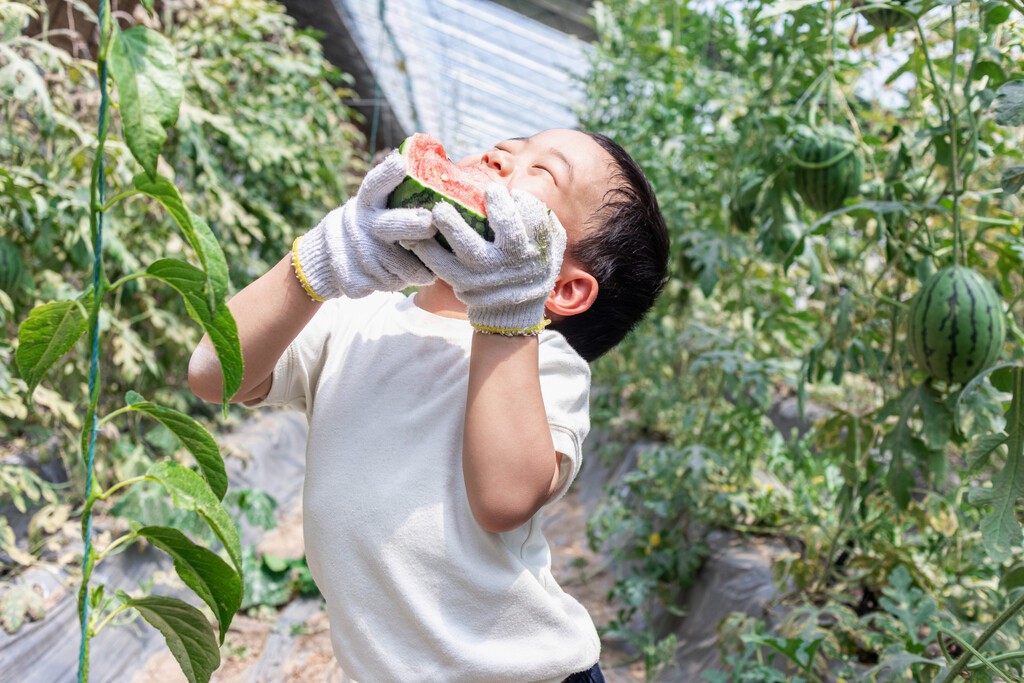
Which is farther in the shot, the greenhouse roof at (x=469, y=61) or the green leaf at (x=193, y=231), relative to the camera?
the greenhouse roof at (x=469, y=61)

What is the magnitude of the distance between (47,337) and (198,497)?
22cm

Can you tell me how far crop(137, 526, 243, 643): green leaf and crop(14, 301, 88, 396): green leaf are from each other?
188 millimetres

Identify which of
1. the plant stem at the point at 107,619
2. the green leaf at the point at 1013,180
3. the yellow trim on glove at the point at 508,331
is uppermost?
the green leaf at the point at 1013,180

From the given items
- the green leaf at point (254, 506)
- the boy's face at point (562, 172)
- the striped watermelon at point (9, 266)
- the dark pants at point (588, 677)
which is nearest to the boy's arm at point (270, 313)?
the boy's face at point (562, 172)

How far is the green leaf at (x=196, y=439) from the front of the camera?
74 cm

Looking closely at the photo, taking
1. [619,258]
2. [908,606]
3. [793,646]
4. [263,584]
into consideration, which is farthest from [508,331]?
[263,584]

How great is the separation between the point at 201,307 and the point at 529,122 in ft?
34.6

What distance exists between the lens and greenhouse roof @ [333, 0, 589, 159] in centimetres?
799

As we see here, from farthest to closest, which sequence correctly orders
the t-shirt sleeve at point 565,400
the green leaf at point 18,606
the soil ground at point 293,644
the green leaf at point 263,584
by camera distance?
1. the green leaf at point 263,584
2. the soil ground at point 293,644
3. the green leaf at point 18,606
4. the t-shirt sleeve at point 565,400

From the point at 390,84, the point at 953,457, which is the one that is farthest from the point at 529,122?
the point at 953,457

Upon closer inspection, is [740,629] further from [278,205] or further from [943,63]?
[278,205]

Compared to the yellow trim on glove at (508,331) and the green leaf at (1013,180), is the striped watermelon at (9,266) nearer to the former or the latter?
the yellow trim on glove at (508,331)

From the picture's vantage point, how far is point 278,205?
18.5 feet

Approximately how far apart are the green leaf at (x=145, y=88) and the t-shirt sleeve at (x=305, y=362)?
0.66 m
